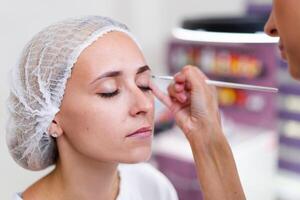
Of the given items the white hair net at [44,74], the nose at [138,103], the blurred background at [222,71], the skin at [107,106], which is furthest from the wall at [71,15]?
the nose at [138,103]

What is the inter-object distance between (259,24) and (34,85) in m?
1.26

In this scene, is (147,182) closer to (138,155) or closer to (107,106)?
(138,155)

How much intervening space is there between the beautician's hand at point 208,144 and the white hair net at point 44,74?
0.85 ft

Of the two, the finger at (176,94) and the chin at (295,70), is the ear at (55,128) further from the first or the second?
the chin at (295,70)

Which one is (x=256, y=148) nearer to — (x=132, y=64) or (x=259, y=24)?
(x=259, y=24)

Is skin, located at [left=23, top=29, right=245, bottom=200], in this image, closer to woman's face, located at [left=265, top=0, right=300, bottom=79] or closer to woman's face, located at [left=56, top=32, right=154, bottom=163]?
woman's face, located at [left=56, top=32, right=154, bottom=163]

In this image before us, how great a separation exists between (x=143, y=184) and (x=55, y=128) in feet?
1.41

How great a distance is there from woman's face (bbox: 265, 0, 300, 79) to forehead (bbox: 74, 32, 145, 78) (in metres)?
0.41

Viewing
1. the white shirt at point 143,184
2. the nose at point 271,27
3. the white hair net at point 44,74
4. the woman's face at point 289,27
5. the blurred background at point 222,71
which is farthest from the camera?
the blurred background at point 222,71

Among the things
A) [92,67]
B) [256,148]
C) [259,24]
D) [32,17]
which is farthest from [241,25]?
[92,67]

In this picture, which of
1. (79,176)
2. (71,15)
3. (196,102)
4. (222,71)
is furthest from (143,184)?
(222,71)

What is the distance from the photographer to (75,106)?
1.20m

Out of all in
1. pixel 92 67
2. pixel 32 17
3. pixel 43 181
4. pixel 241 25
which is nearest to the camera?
pixel 92 67

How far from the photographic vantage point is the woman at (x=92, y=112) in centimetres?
119
